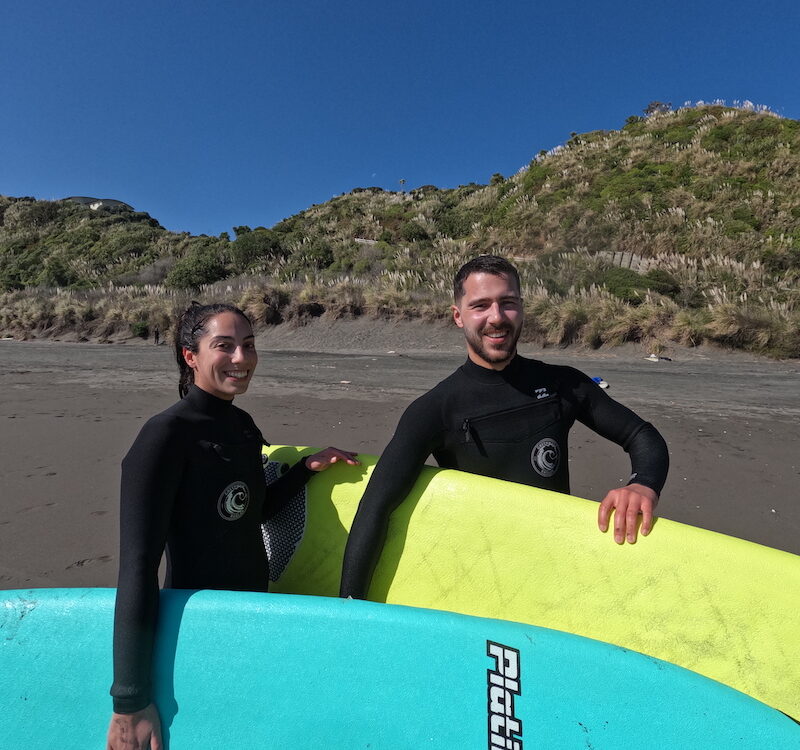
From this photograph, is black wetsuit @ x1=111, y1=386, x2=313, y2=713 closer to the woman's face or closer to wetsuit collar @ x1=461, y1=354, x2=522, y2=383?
the woman's face

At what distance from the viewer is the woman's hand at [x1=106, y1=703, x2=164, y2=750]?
3.67ft

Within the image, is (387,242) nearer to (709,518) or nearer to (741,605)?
(709,518)

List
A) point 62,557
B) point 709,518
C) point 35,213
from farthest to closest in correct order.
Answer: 1. point 35,213
2. point 709,518
3. point 62,557

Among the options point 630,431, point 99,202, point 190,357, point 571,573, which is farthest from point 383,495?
point 99,202

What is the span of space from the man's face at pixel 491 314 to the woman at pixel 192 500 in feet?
2.30

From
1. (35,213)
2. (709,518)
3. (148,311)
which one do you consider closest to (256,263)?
(148,311)

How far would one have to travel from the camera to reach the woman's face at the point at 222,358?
1.50 meters

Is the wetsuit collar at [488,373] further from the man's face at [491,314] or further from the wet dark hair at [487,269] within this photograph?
the wet dark hair at [487,269]

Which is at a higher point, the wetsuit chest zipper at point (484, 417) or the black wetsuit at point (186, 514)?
the wetsuit chest zipper at point (484, 417)

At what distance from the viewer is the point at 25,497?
3211 mm

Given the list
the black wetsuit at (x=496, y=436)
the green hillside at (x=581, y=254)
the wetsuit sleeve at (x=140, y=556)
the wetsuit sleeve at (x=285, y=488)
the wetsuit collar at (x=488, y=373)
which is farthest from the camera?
the green hillside at (x=581, y=254)

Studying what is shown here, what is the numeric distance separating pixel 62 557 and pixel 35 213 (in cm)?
5413

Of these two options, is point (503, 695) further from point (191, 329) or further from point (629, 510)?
point (191, 329)

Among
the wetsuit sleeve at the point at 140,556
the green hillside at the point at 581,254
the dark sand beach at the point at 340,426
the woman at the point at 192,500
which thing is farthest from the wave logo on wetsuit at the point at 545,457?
the green hillside at the point at 581,254
